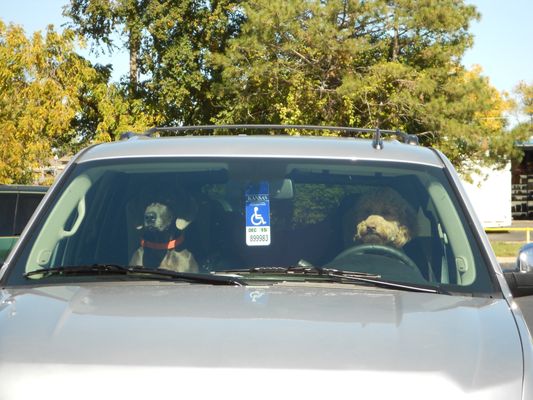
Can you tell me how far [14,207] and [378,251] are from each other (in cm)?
1012

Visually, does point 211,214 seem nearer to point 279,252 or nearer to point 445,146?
point 279,252

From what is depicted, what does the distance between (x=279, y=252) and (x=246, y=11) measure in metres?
32.8

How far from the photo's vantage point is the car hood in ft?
8.80

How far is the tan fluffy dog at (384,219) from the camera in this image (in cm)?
418

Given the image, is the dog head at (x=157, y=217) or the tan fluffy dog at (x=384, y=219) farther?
the dog head at (x=157, y=217)

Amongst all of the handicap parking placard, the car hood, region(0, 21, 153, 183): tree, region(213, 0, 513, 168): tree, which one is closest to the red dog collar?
the handicap parking placard

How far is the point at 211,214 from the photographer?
4223mm

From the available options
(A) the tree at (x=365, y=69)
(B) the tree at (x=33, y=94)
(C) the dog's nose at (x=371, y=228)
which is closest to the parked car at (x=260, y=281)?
(C) the dog's nose at (x=371, y=228)

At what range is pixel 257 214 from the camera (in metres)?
4.16

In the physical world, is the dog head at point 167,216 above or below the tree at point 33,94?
below

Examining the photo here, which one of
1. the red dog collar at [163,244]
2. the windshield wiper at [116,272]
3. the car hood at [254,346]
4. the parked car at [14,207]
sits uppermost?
the parked car at [14,207]

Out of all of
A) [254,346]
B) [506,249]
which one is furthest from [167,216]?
[506,249]

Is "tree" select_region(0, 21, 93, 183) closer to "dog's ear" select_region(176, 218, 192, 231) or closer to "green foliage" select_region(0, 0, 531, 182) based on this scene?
"green foliage" select_region(0, 0, 531, 182)

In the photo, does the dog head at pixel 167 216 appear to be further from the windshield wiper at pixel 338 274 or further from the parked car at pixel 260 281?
the windshield wiper at pixel 338 274
